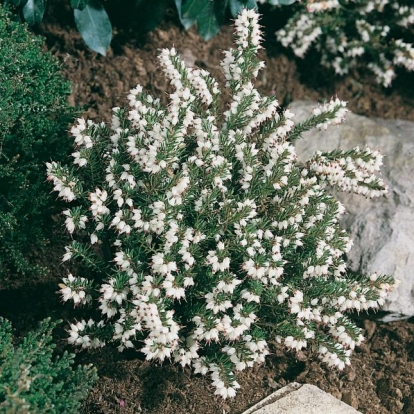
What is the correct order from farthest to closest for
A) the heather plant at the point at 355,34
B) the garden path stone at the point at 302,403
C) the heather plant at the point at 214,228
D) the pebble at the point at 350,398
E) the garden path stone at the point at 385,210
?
the heather plant at the point at 355,34, the garden path stone at the point at 385,210, the pebble at the point at 350,398, the garden path stone at the point at 302,403, the heather plant at the point at 214,228

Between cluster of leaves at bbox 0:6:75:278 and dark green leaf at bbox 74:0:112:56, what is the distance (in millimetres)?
386

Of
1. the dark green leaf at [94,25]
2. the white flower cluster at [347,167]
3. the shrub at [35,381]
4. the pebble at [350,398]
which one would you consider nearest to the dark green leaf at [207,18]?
the dark green leaf at [94,25]

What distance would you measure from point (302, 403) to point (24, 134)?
179 centimetres

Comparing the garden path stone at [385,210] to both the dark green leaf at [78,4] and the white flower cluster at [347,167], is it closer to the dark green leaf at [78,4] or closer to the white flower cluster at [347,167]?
the white flower cluster at [347,167]

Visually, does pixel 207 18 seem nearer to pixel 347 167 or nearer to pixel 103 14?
pixel 103 14

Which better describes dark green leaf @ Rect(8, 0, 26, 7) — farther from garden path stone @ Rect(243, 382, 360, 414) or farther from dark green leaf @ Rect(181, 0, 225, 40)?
garden path stone @ Rect(243, 382, 360, 414)

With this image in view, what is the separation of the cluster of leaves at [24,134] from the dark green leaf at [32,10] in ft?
0.66

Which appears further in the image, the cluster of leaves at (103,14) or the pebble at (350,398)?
the cluster of leaves at (103,14)

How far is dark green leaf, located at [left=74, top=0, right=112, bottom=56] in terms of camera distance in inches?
136

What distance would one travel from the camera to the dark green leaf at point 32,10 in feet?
10.9

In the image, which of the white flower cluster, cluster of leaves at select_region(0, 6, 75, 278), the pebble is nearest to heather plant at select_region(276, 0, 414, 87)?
the white flower cluster

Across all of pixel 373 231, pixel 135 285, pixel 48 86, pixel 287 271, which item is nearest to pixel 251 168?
pixel 287 271

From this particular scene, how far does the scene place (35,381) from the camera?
2328 mm

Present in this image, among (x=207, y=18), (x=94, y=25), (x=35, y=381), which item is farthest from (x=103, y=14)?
(x=35, y=381)
